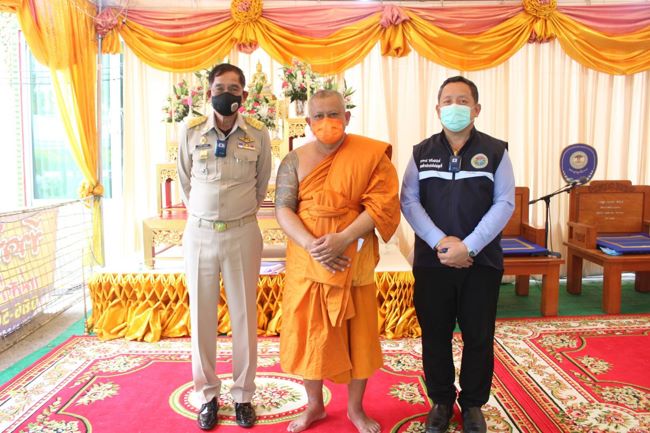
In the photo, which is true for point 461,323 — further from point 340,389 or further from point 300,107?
point 300,107

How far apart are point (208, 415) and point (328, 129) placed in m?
1.43

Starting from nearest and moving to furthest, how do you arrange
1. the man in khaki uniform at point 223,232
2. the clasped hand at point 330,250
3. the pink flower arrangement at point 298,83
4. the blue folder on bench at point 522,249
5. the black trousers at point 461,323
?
the clasped hand at point 330,250
the black trousers at point 461,323
the man in khaki uniform at point 223,232
the pink flower arrangement at point 298,83
the blue folder on bench at point 522,249

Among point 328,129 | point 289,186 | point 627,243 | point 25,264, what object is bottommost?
point 25,264

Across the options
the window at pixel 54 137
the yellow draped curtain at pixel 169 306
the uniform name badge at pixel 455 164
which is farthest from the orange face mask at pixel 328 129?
the window at pixel 54 137

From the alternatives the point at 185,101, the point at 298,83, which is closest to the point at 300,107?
the point at 298,83

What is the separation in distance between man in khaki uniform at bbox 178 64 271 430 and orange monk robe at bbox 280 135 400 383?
9.8 inches

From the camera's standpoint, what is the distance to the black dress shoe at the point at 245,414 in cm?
251

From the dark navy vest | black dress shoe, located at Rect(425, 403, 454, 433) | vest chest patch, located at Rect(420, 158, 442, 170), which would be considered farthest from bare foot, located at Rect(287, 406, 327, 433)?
vest chest patch, located at Rect(420, 158, 442, 170)

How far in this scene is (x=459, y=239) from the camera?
230 cm

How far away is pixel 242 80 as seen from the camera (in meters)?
2.41

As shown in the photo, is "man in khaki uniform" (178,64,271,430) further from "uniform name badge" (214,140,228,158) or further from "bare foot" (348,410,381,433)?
"bare foot" (348,410,381,433)

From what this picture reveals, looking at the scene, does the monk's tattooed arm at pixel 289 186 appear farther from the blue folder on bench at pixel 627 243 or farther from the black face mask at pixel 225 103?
the blue folder on bench at pixel 627 243

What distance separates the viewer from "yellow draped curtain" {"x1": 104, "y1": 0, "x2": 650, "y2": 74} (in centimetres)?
505

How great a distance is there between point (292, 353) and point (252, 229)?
599 mm
